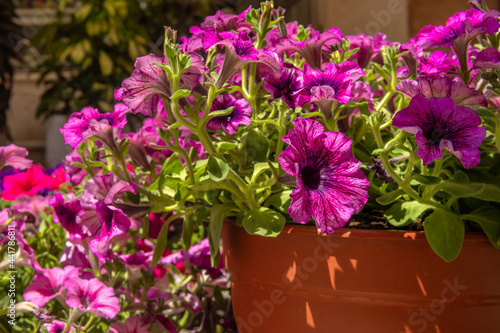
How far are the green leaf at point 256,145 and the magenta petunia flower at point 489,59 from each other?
228 mm

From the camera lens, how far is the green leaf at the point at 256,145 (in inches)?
21.4

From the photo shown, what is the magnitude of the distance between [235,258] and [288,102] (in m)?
0.20

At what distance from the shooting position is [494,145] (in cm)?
53

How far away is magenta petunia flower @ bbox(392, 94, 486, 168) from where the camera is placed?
0.42m

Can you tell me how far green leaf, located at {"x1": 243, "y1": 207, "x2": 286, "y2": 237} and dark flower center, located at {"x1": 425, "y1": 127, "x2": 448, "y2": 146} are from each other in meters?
0.16

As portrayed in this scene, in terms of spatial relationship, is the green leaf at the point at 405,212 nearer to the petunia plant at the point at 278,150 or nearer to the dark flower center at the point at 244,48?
the petunia plant at the point at 278,150

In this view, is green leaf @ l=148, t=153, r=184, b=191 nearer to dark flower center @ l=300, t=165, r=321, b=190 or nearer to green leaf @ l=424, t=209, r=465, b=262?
dark flower center @ l=300, t=165, r=321, b=190

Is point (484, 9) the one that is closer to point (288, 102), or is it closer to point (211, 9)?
point (288, 102)

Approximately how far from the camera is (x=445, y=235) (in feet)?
1.46

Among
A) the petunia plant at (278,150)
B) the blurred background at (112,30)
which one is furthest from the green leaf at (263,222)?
the blurred background at (112,30)

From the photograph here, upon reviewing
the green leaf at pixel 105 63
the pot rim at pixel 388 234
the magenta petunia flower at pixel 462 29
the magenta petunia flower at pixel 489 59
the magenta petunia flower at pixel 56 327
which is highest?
the magenta petunia flower at pixel 462 29

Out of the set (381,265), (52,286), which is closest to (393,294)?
(381,265)

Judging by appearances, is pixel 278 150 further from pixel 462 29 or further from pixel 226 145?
pixel 462 29

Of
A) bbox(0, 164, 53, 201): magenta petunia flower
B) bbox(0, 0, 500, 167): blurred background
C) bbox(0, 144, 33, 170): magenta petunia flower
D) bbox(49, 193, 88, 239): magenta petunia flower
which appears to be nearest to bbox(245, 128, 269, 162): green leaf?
bbox(49, 193, 88, 239): magenta petunia flower
